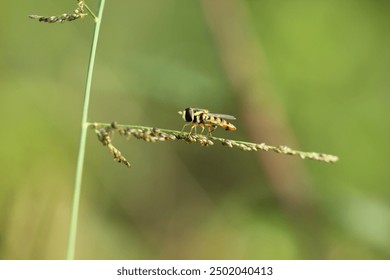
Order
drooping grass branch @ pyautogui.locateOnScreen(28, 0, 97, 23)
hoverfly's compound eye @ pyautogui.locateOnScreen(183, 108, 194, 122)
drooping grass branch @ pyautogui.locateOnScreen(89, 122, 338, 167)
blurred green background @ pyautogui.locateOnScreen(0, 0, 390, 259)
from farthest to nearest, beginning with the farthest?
1. blurred green background @ pyautogui.locateOnScreen(0, 0, 390, 259)
2. hoverfly's compound eye @ pyautogui.locateOnScreen(183, 108, 194, 122)
3. drooping grass branch @ pyautogui.locateOnScreen(28, 0, 97, 23)
4. drooping grass branch @ pyautogui.locateOnScreen(89, 122, 338, 167)

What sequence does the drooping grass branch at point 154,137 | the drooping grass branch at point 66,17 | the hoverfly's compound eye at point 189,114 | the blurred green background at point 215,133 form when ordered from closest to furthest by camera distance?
the drooping grass branch at point 154,137 < the drooping grass branch at point 66,17 < the hoverfly's compound eye at point 189,114 < the blurred green background at point 215,133

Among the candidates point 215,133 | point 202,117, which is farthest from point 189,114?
point 215,133

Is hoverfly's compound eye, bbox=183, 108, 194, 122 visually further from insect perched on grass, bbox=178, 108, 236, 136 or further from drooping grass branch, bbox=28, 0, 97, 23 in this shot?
drooping grass branch, bbox=28, 0, 97, 23

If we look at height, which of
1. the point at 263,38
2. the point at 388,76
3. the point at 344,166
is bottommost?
the point at 344,166

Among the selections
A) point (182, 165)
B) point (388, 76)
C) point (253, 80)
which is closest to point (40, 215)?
point (182, 165)

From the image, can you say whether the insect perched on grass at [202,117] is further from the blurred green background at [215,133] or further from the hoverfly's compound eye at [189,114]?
the blurred green background at [215,133]

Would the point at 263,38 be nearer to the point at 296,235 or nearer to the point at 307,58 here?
the point at 307,58

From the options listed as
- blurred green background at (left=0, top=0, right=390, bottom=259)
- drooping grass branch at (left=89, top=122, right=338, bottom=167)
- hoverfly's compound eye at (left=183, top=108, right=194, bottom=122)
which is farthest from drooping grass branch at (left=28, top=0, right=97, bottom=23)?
blurred green background at (left=0, top=0, right=390, bottom=259)

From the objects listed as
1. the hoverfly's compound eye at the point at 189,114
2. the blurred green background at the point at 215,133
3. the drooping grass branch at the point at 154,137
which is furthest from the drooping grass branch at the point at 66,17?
the blurred green background at the point at 215,133
